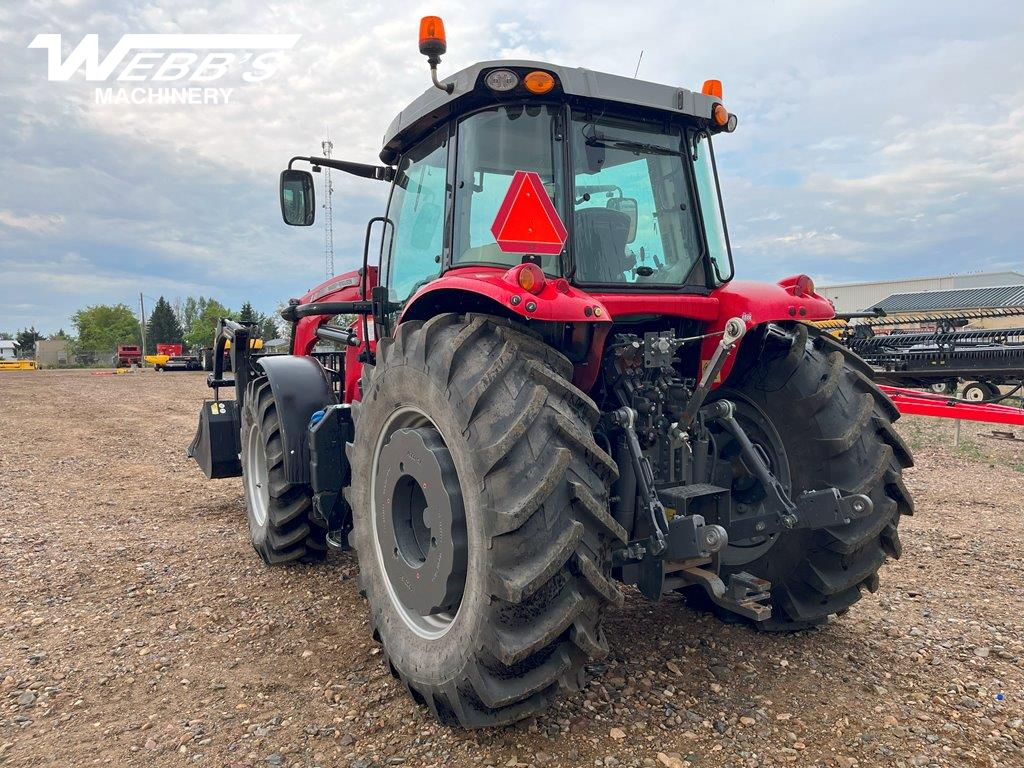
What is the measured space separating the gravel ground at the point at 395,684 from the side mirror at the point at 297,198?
7.84 feet

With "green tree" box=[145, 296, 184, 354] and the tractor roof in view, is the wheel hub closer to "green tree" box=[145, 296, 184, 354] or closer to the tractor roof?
the tractor roof

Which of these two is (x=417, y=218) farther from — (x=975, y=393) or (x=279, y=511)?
(x=975, y=393)

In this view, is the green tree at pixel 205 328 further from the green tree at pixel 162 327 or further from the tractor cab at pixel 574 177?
the tractor cab at pixel 574 177

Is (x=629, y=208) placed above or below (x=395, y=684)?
above

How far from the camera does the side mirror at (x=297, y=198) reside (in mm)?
4555

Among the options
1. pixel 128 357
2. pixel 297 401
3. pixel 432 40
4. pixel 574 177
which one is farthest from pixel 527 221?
pixel 128 357

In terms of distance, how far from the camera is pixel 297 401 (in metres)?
4.68

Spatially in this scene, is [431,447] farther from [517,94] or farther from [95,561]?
[95,561]

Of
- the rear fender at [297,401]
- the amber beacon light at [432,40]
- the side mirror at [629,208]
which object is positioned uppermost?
the amber beacon light at [432,40]

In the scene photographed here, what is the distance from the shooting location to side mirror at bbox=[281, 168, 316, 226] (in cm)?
455

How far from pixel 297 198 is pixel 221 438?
8.35 ft

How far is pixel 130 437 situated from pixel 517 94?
37.5 ft

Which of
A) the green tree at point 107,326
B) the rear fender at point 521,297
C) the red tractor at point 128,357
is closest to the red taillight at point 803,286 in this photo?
the rear fender at point 521,297

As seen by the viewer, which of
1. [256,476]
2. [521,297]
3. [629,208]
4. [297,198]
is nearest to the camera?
[521,297]
